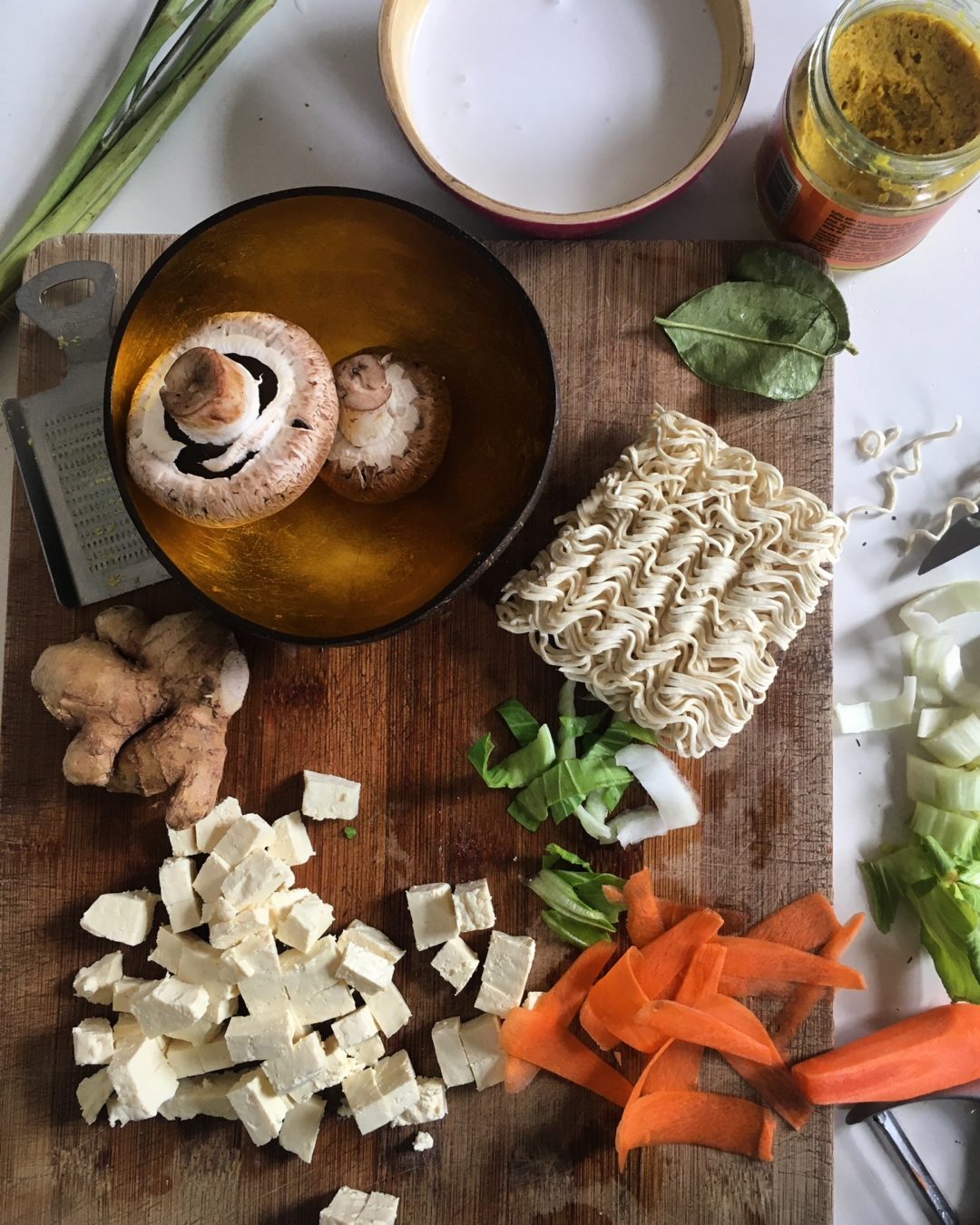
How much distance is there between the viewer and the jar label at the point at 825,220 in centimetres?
151

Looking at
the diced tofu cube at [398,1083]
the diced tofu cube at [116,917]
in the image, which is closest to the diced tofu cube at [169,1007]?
the diced tofu cube at [116,917]

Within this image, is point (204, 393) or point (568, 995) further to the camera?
point (568, 995)

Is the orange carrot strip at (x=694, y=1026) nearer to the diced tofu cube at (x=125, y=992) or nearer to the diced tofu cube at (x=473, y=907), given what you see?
the diced tofu cube at (x=473, y=907)

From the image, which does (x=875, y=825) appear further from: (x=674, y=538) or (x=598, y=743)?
(x=674, y=538)

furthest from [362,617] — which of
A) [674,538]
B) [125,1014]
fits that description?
[125,1014]

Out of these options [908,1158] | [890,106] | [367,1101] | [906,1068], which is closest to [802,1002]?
[906,1068]

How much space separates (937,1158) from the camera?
5.75 feet

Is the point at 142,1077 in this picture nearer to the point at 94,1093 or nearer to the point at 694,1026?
the point at 94,1093

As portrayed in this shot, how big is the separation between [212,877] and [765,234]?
1.56 meters

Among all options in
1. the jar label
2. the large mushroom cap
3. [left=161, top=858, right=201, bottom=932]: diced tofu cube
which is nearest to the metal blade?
the jar label

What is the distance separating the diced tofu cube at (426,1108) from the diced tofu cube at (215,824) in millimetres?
568

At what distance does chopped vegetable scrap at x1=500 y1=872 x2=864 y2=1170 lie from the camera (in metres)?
1.64

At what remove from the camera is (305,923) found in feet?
5.39

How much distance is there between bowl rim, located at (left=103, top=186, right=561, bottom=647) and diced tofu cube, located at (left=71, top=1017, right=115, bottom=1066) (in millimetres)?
829
